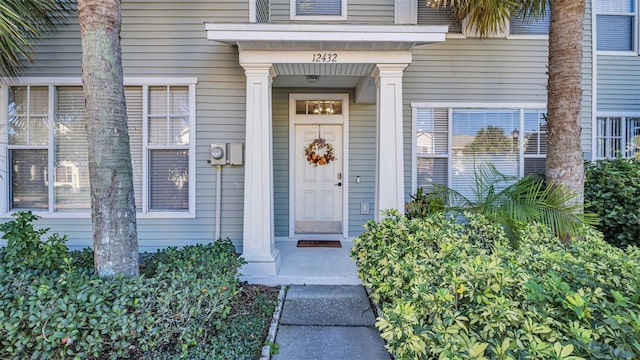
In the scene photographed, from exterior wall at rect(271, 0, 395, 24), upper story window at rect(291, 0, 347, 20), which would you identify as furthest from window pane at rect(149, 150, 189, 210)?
exterior wall at rect(271, 0, 395, 24)

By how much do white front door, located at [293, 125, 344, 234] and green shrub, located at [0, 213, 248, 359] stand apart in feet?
10.6

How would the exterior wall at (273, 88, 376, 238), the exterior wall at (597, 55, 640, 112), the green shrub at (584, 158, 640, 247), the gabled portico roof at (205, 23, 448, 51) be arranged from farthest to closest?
the exterior wall at (273, 88, 376, 238), the exterior wall at (597, 55, 640, 112), the green shrub at (584, 158, 640, 247), the gabled portico roof at (205, 23, 448, 51)

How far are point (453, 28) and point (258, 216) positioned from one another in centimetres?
431

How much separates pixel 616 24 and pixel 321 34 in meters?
5.50

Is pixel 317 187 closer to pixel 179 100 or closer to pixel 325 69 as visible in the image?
pixel 325 69

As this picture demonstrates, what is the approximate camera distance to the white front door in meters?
5.91

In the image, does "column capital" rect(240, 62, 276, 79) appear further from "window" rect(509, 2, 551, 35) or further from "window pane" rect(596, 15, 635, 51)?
"window pane" rect(596, 15, 635, 51)

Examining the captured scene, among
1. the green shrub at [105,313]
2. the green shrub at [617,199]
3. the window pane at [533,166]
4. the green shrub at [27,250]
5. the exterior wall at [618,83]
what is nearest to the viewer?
the green shrub at [105,313]

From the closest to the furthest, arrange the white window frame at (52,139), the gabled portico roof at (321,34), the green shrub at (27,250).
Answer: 1. the green shrub at (27,250)
2. the gabled portico roof at (321,34)
3. the white window frame at (52,139)

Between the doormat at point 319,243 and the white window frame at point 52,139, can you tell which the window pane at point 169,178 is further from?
the doormat at point 319,243

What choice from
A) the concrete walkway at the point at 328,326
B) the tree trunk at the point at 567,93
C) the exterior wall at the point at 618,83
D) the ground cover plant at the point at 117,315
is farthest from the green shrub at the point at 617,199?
the ground cover plant at the point at 117,315

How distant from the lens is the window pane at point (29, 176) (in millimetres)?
4590

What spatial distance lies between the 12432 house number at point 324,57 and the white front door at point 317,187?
6.36 ft

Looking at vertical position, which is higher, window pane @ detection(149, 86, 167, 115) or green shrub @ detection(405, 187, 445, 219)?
window pane @ detection(149, 86, 167, 115)
